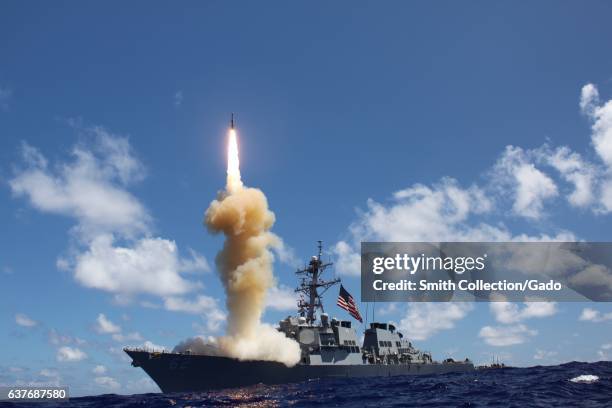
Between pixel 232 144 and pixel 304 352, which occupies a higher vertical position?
pixel 232 144

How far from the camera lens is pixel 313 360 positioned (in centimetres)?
4038

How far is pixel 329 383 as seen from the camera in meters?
37.2

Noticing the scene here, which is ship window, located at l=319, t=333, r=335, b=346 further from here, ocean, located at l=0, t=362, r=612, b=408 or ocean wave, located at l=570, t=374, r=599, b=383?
ocean wave, located at l=570, t=374, r=599, b=383

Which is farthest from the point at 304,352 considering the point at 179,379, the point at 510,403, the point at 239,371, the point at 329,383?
the point at 510,403

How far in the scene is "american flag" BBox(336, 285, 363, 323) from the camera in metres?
45.9

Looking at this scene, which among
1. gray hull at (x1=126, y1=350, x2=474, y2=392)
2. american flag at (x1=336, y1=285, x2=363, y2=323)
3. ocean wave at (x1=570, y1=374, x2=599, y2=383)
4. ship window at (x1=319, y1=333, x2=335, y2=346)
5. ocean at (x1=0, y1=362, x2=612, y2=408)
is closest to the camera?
ocean at (x1=0, y1=362, x2=612, y2=408)

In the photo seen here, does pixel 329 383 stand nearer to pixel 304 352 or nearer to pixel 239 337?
pixel 304 352

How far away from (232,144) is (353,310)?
18455 millimetres

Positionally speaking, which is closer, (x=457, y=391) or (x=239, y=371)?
(x=457, y=391)

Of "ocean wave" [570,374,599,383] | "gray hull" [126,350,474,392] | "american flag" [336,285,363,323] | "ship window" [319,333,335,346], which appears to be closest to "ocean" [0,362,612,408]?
"ocean wave" [570,374,599,383]

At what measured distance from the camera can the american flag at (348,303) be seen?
45875mm

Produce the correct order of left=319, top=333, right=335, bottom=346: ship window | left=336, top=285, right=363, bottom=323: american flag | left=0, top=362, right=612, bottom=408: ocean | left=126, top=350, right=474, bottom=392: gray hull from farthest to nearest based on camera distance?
left=336, top=285, right=363, bottom=323: american flag → left=319, top=333, right=335, bottom=346: ship window → left=126, top=350, right=474, bottom=392: gray hull → left=0, top=362, right=612, bottom=408: ocean

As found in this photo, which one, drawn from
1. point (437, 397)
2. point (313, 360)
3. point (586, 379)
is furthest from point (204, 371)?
point (586, 379)

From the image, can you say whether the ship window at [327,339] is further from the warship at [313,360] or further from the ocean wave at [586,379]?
the ocean wave at [586,379]
